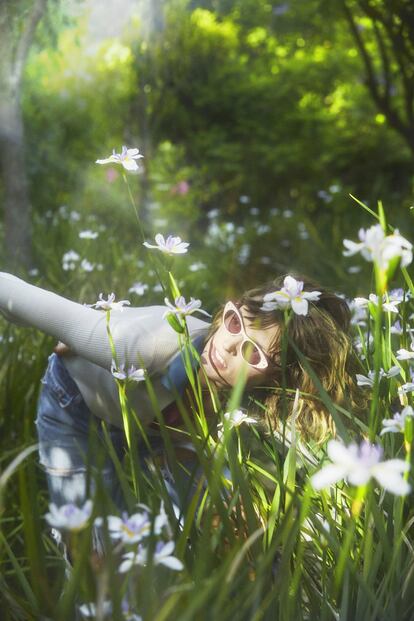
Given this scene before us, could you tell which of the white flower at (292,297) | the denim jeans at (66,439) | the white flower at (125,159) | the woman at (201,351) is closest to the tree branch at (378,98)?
the woman at (201,351)

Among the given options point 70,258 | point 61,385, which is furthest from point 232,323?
point 70,258

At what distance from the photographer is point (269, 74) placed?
716cm

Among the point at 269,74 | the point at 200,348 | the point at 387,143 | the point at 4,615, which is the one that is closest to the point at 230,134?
the point at 269,74

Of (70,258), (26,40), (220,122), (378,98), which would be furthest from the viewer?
(220,122)

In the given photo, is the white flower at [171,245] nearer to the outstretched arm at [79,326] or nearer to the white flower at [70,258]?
the outstretched arm at [79,326]

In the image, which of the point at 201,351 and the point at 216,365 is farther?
the point at 201,351

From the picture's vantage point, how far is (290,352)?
151cm

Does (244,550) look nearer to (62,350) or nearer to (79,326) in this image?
(79,326)

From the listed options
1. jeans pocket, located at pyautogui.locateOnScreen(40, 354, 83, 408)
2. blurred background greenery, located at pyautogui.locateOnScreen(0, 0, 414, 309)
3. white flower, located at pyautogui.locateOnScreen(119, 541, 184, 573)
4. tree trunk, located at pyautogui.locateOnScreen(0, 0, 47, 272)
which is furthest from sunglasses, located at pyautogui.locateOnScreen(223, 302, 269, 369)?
blurred background greenery, located at pyautogui.locateOnScreen(0, 0, 414, 309)

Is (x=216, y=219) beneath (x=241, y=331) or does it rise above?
above

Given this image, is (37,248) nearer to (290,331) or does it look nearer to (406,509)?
(290,331)

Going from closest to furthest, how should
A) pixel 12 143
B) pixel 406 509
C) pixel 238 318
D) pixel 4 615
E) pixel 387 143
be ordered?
pixel 4 615 < pixel 406 509 < pixel 238 318 < pixel 12 143 < pixel 387 143

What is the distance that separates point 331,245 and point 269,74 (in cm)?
322

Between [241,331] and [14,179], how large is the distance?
2.50 metres
